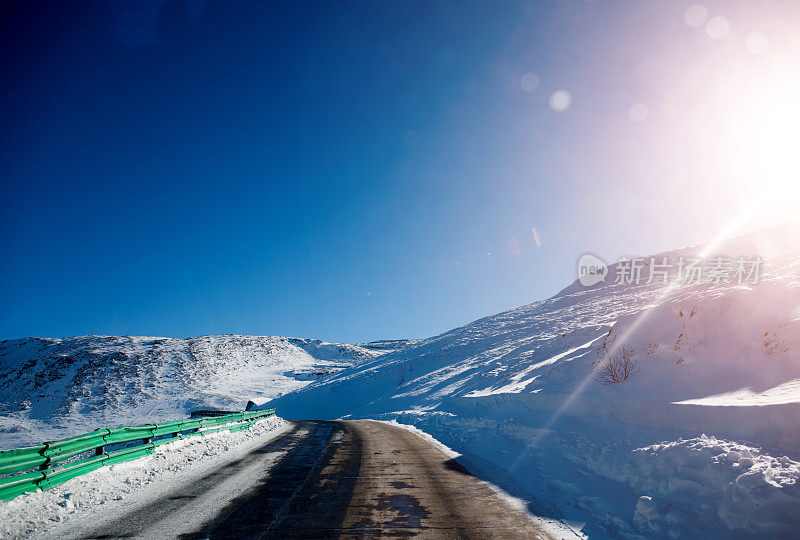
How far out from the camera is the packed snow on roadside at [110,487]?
5727 millimetres

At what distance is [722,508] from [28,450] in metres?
11.4

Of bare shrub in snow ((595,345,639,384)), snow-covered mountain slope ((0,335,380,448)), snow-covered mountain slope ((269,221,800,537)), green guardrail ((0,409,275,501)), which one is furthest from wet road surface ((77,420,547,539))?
snow-covered mountain slope ((0,335,380,448))

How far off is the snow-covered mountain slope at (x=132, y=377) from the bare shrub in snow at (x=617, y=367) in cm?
5577

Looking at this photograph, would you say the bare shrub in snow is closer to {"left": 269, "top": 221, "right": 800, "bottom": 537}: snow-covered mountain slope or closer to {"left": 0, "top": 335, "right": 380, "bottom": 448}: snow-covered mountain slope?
{"left": 269, "top": 221, "right": 800, "bottom": 537}: snow-covered mountain slope

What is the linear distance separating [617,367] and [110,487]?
14.2 m

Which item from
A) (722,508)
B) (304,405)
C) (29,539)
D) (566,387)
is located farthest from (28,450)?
(304,405)

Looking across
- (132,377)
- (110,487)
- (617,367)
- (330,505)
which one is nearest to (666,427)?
(617,367)

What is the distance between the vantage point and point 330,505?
695 cm

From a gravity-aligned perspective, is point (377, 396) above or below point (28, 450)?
→ below

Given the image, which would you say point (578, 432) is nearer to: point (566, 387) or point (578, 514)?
point (566, 387)

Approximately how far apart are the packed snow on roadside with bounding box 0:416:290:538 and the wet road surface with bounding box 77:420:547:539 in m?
0.74

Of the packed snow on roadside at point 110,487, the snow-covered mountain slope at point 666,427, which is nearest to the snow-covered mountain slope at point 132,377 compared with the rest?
the packed snow on roadside at point 110,487

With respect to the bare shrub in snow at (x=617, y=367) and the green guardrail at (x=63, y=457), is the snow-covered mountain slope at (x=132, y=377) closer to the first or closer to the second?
the green guardrail at (x=63, y=457)

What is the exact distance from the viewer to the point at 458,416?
→ 19.2 m
